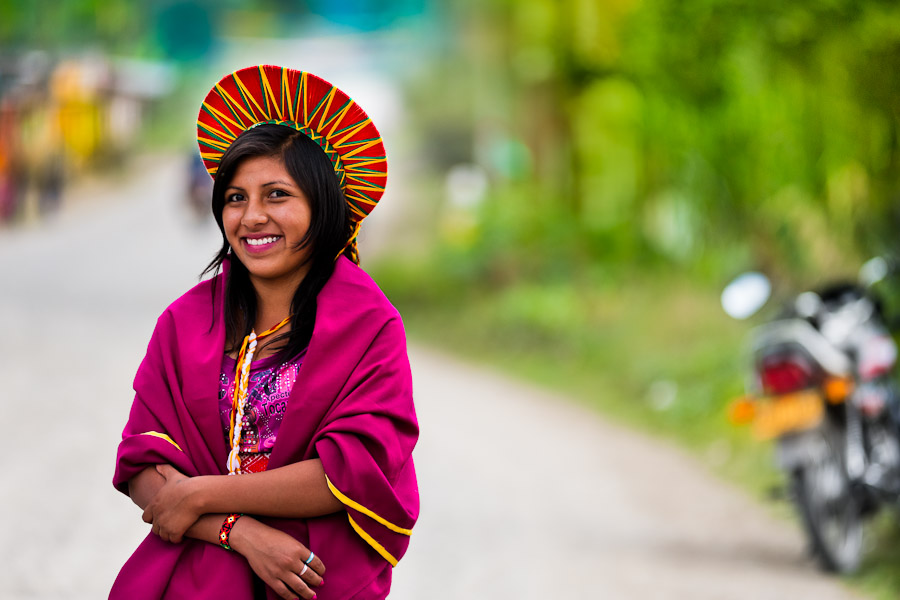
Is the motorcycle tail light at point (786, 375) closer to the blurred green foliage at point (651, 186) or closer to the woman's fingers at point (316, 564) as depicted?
the blurred green foliage at point (651, 186)

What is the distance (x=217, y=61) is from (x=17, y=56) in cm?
292

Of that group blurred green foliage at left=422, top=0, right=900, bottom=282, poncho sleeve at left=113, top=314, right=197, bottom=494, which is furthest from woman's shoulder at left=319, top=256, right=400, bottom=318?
blurred green foliage at left=422, top=0, right=900, bottom=282

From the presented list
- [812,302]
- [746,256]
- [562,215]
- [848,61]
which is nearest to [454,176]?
[562,215]

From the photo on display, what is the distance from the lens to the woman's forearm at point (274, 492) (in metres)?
2.11

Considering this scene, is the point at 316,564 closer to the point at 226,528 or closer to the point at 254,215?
A: the point at 226,528

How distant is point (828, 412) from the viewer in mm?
5359

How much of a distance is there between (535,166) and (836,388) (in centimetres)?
1274

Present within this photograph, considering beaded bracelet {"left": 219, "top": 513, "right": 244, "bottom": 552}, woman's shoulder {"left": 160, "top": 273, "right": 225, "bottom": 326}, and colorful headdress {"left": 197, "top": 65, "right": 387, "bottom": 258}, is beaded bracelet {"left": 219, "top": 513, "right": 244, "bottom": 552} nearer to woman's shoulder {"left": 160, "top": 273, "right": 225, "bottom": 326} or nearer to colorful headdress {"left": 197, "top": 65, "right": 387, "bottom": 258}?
woman's shoulder {"left": 160, "top": 273, "right": 225, "bottom": 326}

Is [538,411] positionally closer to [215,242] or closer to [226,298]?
[226,298]

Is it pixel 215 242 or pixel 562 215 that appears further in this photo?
pixel 215 242

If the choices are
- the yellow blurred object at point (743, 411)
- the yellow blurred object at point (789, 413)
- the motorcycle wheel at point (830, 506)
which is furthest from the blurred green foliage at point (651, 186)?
the yellow blurred object at point (743, 411)

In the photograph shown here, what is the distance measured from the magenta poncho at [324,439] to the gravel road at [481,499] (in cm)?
278

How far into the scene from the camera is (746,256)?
1092cm

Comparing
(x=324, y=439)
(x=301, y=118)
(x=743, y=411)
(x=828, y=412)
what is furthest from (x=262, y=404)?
(x=828, y=412)
